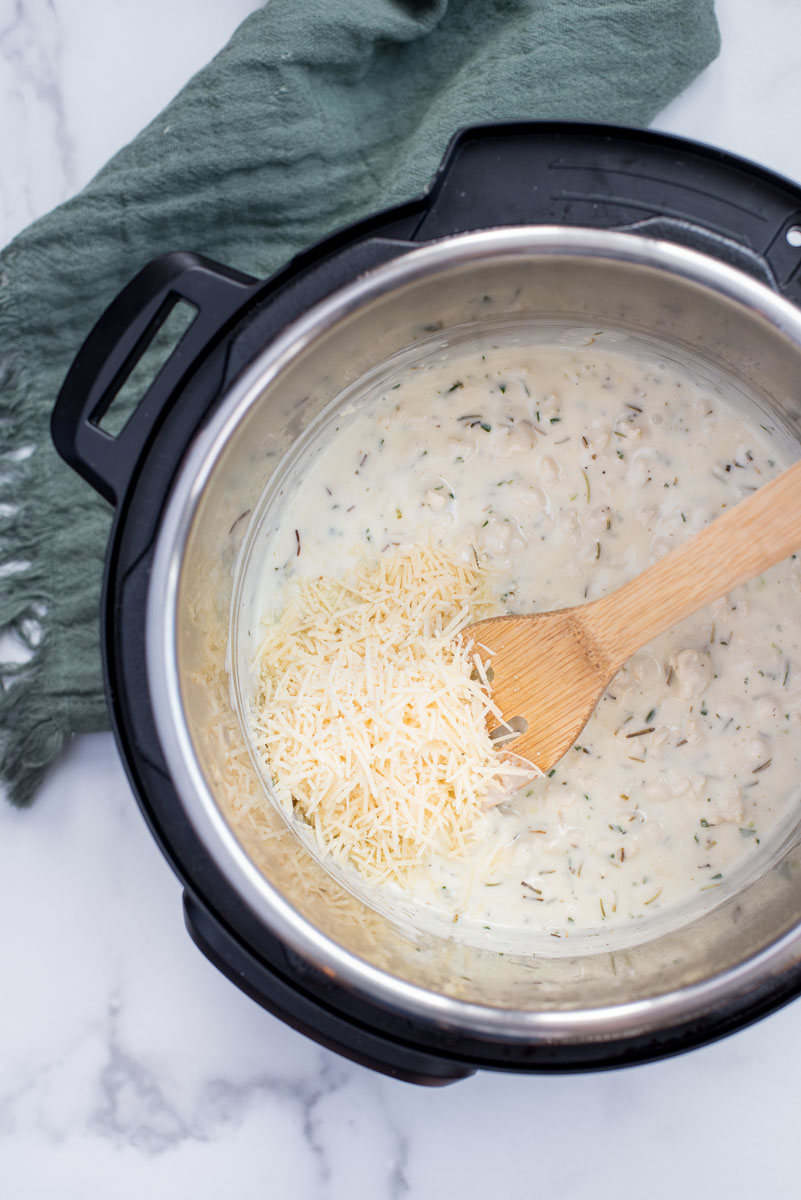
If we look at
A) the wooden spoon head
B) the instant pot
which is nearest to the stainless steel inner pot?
the instant pot

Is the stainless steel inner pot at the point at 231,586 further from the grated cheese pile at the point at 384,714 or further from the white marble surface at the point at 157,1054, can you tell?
the white marble surface at the point at 157,1054

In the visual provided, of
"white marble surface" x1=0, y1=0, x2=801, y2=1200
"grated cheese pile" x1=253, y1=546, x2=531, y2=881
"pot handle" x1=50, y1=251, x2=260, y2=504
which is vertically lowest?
"white marble surface" x1=0, y1=0, x2=801, y2=1200

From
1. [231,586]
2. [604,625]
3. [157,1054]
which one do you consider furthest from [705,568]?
[157,1054]

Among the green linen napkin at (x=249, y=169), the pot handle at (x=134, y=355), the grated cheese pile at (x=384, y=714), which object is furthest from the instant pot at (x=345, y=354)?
the green linen napkin at (x=249, y=169)

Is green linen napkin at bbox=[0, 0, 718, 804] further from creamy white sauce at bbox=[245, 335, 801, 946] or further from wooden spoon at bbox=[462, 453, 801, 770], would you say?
wooden spoon at bbox=[462, 453, 801, 770]

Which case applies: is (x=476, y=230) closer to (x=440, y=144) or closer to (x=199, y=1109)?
(x=440, y=144)
